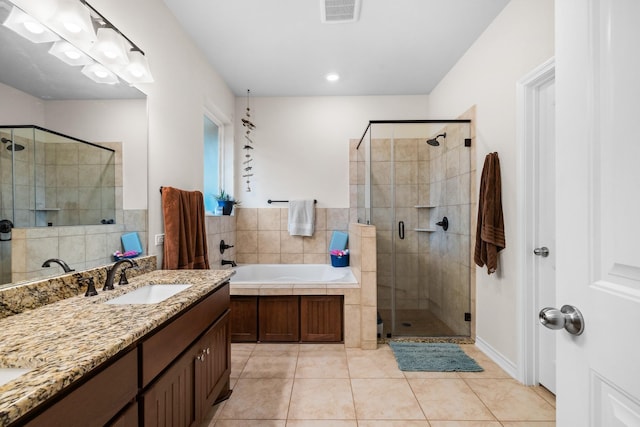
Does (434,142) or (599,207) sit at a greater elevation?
(434,142)

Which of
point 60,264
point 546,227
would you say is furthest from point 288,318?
point 546,227

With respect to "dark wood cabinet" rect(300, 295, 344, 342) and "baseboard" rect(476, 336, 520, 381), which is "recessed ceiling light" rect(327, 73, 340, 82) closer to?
"dark wood cabinet" rect(300, 295, 344, 342)

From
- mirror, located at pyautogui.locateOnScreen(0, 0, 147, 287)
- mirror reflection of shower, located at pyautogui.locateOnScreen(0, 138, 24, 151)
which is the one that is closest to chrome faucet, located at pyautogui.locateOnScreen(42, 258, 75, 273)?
mirror, located at pyautogui.locateOnScreen(0, 0, 147, 287)

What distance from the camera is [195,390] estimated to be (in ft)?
4.69

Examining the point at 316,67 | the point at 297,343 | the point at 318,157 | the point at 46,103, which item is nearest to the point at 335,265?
the point at 297,343

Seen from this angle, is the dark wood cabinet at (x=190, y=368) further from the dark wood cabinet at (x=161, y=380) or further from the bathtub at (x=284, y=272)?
the bathtub at (x=284, y=272)

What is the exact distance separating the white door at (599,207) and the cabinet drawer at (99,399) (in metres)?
1.14

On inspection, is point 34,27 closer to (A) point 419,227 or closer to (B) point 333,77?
(B) point 333,77

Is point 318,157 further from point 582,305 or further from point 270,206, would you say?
point 582,305

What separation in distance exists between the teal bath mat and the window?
7.72 ft

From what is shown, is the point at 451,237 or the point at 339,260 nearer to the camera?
the point at 451,237

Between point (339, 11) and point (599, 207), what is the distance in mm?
2187

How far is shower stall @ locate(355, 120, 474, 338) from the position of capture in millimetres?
2809

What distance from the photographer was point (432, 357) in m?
2.43
